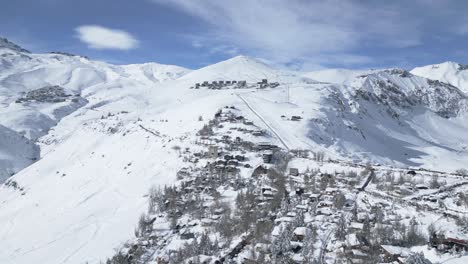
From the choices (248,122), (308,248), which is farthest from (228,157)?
(308,248)

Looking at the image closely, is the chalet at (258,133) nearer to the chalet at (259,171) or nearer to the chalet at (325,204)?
the chalet at (259,171)

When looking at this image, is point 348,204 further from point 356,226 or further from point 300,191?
point 356,226

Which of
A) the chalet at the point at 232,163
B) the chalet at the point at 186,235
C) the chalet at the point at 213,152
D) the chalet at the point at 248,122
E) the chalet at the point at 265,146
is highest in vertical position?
the chalet at the point at 248,122

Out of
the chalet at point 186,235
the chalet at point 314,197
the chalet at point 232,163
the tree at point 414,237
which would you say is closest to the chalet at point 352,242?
the tree at point 414,237

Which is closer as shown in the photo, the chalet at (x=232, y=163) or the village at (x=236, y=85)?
the chalet at (x=232, y=163)

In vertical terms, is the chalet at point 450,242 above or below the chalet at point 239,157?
below

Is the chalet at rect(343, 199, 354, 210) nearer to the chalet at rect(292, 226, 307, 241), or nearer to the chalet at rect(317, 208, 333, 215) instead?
the chalet at rect(317, 208, 333, 215)
